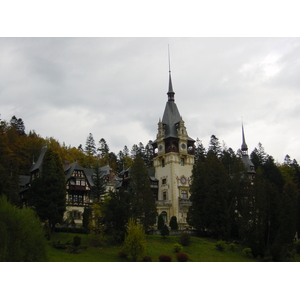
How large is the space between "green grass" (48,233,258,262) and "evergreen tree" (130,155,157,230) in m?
2.78

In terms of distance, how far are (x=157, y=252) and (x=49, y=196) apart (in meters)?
15.4

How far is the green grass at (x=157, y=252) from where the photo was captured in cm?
3980

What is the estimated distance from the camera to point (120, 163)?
11006 cm

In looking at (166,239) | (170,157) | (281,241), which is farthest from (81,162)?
(281,241)

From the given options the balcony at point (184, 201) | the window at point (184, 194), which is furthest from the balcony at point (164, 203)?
the window at point (184, 194)

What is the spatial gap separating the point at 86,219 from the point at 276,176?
41575 mm

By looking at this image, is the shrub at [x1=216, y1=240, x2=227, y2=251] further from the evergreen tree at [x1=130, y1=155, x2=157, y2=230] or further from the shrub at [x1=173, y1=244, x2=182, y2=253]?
the evergreen tree at [x1=130, y1=155, x2=157, y2=230]

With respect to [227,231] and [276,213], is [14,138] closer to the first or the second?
[227,231]

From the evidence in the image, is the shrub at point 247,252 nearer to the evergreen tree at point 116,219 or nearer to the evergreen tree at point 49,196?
the evergreen tree at point 116,219

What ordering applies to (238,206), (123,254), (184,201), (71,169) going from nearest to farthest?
(123,254) < (238,206) < (71,169) < (184,201)

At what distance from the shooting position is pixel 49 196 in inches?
1945

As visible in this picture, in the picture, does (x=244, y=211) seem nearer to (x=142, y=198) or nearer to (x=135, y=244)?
(x=142, y=198)

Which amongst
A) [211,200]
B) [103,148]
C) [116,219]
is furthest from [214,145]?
[116,219]

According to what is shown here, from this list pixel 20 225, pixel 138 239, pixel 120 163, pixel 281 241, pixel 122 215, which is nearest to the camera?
pixel 20 225
